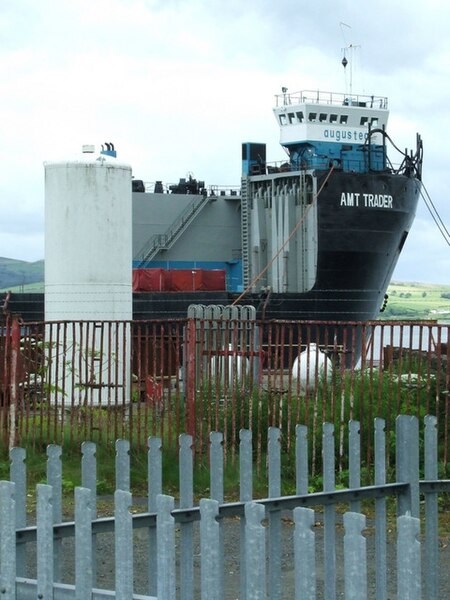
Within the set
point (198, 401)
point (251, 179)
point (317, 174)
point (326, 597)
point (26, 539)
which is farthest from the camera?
point (251, 179)

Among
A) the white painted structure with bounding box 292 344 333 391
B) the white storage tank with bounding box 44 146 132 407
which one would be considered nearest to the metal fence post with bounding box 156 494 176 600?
the white painted structure with bounding box 292 344 333 391

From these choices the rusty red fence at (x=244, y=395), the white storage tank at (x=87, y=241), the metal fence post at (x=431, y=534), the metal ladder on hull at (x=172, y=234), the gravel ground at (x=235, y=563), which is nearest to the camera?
the metal fence post at (x=431, y=534)

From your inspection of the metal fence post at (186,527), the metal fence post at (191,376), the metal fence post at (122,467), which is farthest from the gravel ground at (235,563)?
the metal fence post at (191,376)

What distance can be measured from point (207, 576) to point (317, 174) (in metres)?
42.9

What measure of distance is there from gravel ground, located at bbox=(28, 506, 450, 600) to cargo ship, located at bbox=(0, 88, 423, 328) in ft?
106

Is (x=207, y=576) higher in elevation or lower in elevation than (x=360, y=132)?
lower

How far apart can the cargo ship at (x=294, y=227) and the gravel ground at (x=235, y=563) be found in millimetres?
32264

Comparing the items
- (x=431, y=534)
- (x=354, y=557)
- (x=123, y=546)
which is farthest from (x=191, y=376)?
(x=354, y=557)

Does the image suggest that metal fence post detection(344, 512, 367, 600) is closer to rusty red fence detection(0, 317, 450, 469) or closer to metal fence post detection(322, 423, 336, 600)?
metal fence post detection(322, 423, 336, 600)

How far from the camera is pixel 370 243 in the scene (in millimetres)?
46688

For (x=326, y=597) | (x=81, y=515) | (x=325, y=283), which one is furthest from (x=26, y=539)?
(x=325, y=283)

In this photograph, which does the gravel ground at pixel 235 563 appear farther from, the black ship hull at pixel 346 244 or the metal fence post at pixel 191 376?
the black ship hull at pixel 346 244

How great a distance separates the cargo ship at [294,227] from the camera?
4528cm

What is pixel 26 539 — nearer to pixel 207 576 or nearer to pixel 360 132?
pixel 207 576
